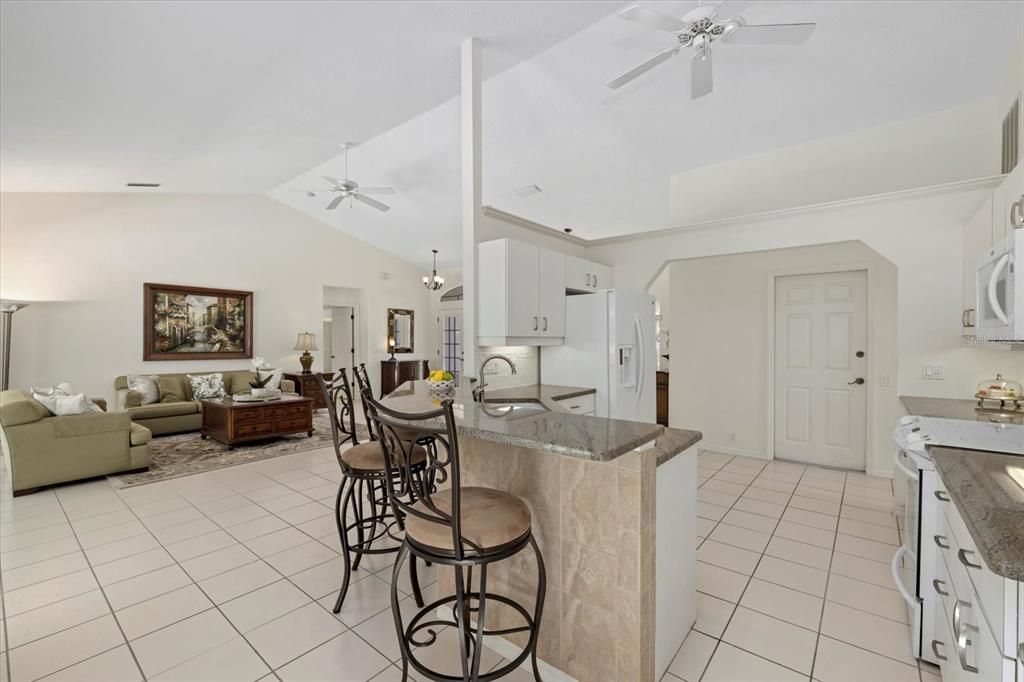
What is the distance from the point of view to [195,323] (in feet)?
22.3

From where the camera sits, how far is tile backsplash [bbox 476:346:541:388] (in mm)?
3805

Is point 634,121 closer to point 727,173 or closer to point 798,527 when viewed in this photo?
point 727,173

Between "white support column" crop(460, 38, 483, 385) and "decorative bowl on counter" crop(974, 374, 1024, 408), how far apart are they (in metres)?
3.28

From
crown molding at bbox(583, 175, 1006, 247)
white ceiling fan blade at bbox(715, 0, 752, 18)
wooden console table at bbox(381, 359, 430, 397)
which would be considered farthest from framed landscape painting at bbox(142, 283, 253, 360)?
white ceiling fan blade at bbox(715, 0, 752, 18)

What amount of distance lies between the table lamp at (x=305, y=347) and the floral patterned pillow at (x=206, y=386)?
1381 millimetres

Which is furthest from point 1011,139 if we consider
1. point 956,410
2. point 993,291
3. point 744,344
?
point 744,344

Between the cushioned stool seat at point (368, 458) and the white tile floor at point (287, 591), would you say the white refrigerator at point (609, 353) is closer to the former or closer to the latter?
the white tile floor at point (287, 591)

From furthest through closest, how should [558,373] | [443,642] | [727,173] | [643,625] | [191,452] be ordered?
[191,452]
[727,173]
[558,373]
[443,642]
[643,625]

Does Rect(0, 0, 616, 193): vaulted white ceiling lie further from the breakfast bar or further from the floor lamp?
the breakfast bar

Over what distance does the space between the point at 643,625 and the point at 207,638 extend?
6.15 ft

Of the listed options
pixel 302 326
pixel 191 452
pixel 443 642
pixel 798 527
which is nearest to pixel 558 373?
pixel 798 527

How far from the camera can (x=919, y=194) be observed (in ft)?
10.4

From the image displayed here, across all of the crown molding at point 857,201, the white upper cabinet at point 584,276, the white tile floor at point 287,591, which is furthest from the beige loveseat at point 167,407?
the crown molding at point 857,201

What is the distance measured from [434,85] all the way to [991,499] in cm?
386
